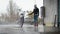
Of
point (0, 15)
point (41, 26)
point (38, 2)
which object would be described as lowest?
point (41, 26)

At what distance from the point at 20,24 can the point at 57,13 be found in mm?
2450

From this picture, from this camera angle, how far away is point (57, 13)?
39.9 ft

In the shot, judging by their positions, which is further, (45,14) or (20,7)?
(45,14)

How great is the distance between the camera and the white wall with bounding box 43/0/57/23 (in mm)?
12206

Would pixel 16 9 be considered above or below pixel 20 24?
above

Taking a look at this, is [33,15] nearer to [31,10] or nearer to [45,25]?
[31,10]

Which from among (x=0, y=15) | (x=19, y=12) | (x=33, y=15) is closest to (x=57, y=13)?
(x=33, y=15)

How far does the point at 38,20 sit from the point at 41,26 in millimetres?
461

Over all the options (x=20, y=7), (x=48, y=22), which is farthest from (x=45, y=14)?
(x=20, y=7)

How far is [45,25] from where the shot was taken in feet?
40.2

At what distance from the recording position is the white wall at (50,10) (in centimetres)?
1221

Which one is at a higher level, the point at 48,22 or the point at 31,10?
the point at 31,10

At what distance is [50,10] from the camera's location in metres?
12.4

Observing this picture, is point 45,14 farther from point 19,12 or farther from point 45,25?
point 19,12
